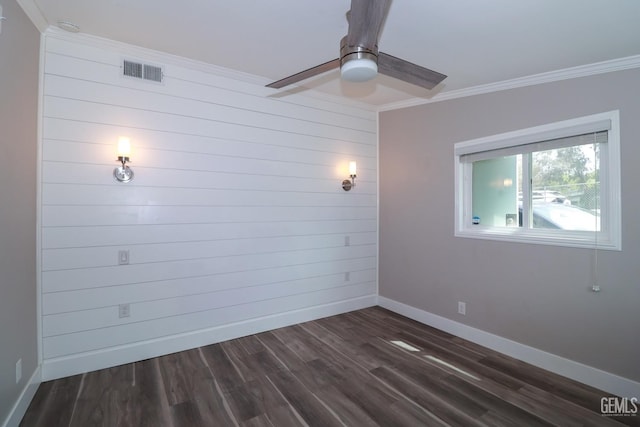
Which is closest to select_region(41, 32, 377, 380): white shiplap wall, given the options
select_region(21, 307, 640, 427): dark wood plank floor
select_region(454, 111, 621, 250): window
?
select_region(21, 307, 640, 427): dark wood plank floor

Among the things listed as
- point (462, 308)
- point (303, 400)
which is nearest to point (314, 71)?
point (303, 400)

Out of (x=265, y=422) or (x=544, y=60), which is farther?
(x=544, y=60)

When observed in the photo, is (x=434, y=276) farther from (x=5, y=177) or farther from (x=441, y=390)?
(x=5, y=177)

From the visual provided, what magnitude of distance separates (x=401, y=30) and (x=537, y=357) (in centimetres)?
315

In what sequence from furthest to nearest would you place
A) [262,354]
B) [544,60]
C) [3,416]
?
[262,354] < [544,60] < [3,416]

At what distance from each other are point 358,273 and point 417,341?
1.23 meters

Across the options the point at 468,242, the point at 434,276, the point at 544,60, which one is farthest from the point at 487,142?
the point at 434,276

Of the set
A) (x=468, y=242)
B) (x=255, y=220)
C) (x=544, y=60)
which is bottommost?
(x=468, y=242)

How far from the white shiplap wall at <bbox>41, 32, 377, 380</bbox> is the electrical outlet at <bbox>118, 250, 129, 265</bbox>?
5 centimetres

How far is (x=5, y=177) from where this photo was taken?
181cm

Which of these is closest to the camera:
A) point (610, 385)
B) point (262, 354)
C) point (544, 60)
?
point (610, 385)

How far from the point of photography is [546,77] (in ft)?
8.98

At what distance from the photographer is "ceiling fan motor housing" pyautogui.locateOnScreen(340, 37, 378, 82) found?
1704 mm

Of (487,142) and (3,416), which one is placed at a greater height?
(487,142)
